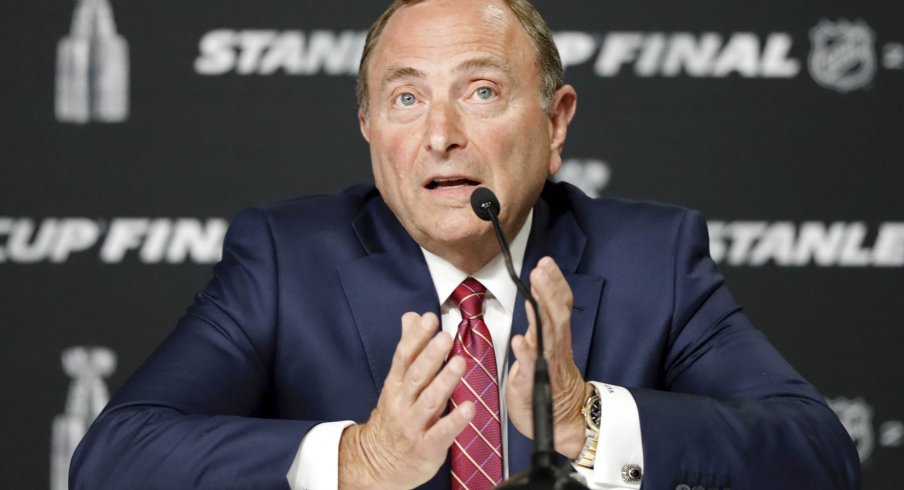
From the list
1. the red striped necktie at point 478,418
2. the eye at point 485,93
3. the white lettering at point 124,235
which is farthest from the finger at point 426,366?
the white lettering at point 124,235

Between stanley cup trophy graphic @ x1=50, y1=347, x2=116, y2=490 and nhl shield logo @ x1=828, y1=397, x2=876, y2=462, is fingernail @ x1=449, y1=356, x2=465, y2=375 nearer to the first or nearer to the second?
stanley cup trophy graphic @ x1=50, y1=347, x2=116, y2=490

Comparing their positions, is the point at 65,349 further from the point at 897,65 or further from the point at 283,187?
the point at 897,65

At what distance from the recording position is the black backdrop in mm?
3418

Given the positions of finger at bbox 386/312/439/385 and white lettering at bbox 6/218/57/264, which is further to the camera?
white lettering at bbox 6/218/57/264

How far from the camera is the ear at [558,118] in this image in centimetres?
251

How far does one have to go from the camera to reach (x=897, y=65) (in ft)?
11.5

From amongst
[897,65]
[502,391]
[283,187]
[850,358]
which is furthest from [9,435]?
[897,65]

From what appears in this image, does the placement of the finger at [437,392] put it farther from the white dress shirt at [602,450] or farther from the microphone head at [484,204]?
the microphone head at [484,204]

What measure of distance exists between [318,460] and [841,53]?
2137 millimetres

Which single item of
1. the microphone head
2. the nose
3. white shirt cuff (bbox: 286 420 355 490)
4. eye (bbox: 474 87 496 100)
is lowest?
white shirt cuff (bbox: 286 420 355 490)

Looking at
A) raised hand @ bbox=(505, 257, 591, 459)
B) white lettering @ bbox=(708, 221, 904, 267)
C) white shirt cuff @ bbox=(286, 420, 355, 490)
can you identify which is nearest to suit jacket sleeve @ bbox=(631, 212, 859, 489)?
raised hand @ bbox=(505, 257, 591, 459)

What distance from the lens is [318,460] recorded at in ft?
6.40

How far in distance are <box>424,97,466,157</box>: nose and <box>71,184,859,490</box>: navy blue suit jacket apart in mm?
272

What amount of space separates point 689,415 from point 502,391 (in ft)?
1.32
